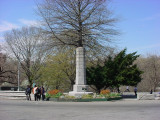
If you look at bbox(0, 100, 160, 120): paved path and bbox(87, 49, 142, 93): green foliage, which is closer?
bbox(0, 100, 160, 120): paved path

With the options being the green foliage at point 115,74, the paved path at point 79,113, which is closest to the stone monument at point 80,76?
the green foliage at point 115,74

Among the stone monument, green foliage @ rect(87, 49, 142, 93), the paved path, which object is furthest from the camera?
green foliage @ rect(87, 49, 142, 93)

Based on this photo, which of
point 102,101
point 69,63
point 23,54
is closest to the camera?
point 102,101

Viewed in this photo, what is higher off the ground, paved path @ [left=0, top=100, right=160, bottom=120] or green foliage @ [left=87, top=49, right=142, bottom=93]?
green foliage @ [left=87, top=49, right=142, bottom=93]

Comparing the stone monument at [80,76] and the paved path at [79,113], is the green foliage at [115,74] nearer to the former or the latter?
the stone monument at [80,76]

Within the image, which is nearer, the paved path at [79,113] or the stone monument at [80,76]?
the paved path at [79,113]

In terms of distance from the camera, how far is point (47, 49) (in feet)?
93.3

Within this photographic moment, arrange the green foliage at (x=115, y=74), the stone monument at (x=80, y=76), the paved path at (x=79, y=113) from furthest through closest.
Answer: the green foliage at (x=115, y=74), the stone monument at (x=80, y=76), the paved path at (x=79, y=113)

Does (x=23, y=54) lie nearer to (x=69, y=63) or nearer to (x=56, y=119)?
(x=69, y=63)

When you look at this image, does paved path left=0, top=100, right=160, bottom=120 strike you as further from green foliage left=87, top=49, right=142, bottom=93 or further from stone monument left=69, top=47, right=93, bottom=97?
green foliage left=87, top=49, right=142, bottom=93

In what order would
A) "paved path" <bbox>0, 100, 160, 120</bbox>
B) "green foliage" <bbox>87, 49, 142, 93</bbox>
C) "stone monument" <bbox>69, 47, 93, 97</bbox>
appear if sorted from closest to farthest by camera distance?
"paved path" <bbox>0, 100, 160, 120</bbox> → "stone monument" <bbox>69, 47, 93, 97</bbox> → "green foliage" <bbox>87, 49, 142, 93</bbox>

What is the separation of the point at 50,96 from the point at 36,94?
145 centimetres

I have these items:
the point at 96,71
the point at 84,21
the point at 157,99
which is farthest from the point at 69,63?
the point at 157,99

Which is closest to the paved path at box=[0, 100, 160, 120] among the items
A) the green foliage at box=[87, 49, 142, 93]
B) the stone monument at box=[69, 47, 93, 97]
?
the stone monument at box=[69, 47, 93, 97]
